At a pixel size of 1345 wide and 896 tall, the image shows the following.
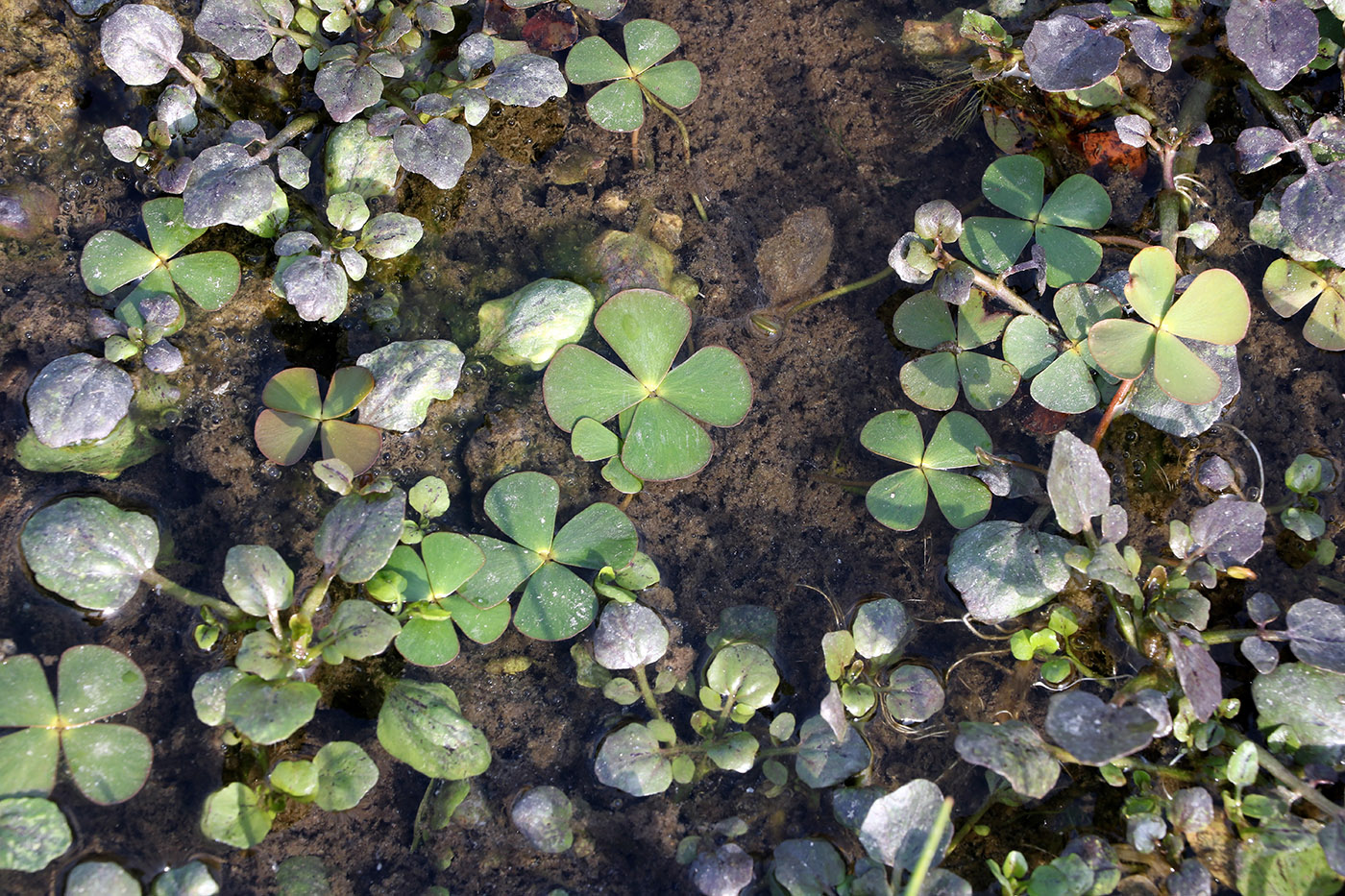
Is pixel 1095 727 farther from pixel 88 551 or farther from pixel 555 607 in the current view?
pixel 88 551

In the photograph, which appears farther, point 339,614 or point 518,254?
point 518,254

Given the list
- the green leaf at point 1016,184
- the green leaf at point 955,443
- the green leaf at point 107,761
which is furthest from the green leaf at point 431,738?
the green leaf at point 1016,184

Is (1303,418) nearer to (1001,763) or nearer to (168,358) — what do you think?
(1001,763)

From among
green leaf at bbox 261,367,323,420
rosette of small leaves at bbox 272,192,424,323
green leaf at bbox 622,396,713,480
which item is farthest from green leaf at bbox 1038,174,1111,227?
green leaf at bbox 261,367,323,420

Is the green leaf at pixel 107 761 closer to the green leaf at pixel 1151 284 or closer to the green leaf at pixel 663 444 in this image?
the green leaf at pixel 663 444

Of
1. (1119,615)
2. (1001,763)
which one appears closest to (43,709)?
(1001,763)

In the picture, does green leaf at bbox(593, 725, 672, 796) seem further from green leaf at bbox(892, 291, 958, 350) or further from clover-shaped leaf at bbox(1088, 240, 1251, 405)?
clover-shaped leaf at bbox(1088, 240, 1251, 405)
